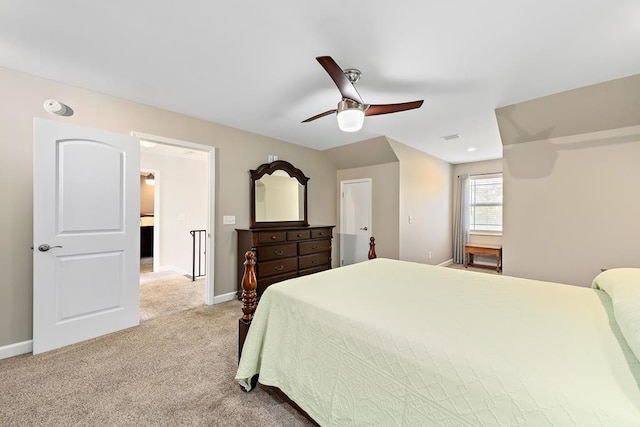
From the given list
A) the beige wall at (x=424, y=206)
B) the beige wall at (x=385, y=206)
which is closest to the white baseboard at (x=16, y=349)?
the beige wall at (x=385, y=206)

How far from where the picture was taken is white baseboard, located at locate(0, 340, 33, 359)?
2.18m

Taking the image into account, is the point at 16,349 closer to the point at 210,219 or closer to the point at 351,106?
the point at 210,219

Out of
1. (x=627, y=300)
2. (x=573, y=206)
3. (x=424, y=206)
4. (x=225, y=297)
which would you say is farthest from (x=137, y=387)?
(x=424, y=206)

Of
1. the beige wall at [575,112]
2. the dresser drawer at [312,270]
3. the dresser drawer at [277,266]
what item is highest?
the beige wall at [575,112]

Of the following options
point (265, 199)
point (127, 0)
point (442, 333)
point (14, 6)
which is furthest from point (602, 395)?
point (265, 199)

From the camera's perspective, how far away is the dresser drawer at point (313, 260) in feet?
13.1

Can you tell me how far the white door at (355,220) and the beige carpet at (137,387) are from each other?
309 cm

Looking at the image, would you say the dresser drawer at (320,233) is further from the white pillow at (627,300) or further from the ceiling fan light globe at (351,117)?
the white pillow at (627,300)

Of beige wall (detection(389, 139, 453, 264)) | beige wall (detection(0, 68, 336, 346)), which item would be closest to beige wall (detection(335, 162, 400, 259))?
beige wall (detection(389, 139, 453, 264))

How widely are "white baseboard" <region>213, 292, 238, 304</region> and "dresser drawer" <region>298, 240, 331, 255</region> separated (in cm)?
109

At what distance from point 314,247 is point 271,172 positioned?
4.45 ft

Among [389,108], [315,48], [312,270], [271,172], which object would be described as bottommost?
[312,270]

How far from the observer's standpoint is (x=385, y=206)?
4.72m

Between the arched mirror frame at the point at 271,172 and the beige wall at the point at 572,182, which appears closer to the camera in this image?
the beige wall at the point at 572,182
